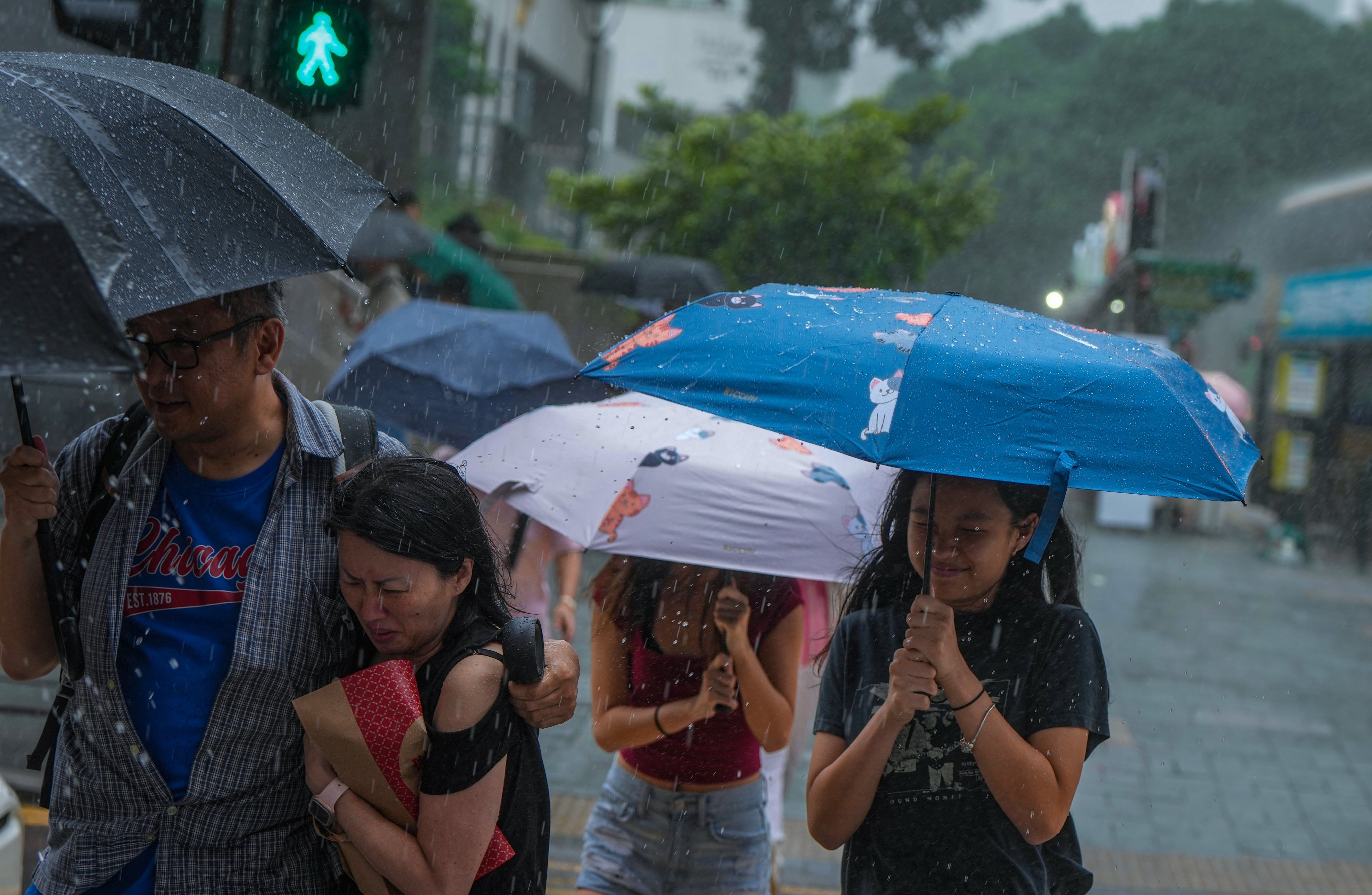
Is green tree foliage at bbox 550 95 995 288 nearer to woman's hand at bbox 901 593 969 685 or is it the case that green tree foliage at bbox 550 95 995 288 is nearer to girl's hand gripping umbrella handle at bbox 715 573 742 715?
girl's hand gripping umbrella handle at bbox 715 573 742 715

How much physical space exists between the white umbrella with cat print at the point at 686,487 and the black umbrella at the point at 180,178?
119cm

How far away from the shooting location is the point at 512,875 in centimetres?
223

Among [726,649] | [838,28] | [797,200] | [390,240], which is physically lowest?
[726,649]

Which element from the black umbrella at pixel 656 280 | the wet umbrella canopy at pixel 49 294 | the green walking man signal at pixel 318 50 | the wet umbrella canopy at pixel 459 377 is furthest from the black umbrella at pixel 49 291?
the black umbrella at pixel 656 280

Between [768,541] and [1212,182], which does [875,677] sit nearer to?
[768,541]

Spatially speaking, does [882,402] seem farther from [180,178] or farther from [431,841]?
[180,178]

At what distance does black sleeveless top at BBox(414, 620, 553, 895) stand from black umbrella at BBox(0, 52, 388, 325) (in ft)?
2.27

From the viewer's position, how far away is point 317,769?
2189 mm

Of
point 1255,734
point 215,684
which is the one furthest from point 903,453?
point 1255,734

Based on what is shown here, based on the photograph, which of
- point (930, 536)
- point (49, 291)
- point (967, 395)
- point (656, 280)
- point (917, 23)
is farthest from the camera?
point (917, 23)

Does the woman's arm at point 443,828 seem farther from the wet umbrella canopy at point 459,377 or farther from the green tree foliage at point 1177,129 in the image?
the green tree foliage at point 1177,129

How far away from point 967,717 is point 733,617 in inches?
37.2

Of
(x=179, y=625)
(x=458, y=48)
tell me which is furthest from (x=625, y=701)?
(x=458, y=48)

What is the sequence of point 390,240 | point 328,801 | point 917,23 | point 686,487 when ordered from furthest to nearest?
point 917,23, point 390,240, point 686,487, point 328,801
